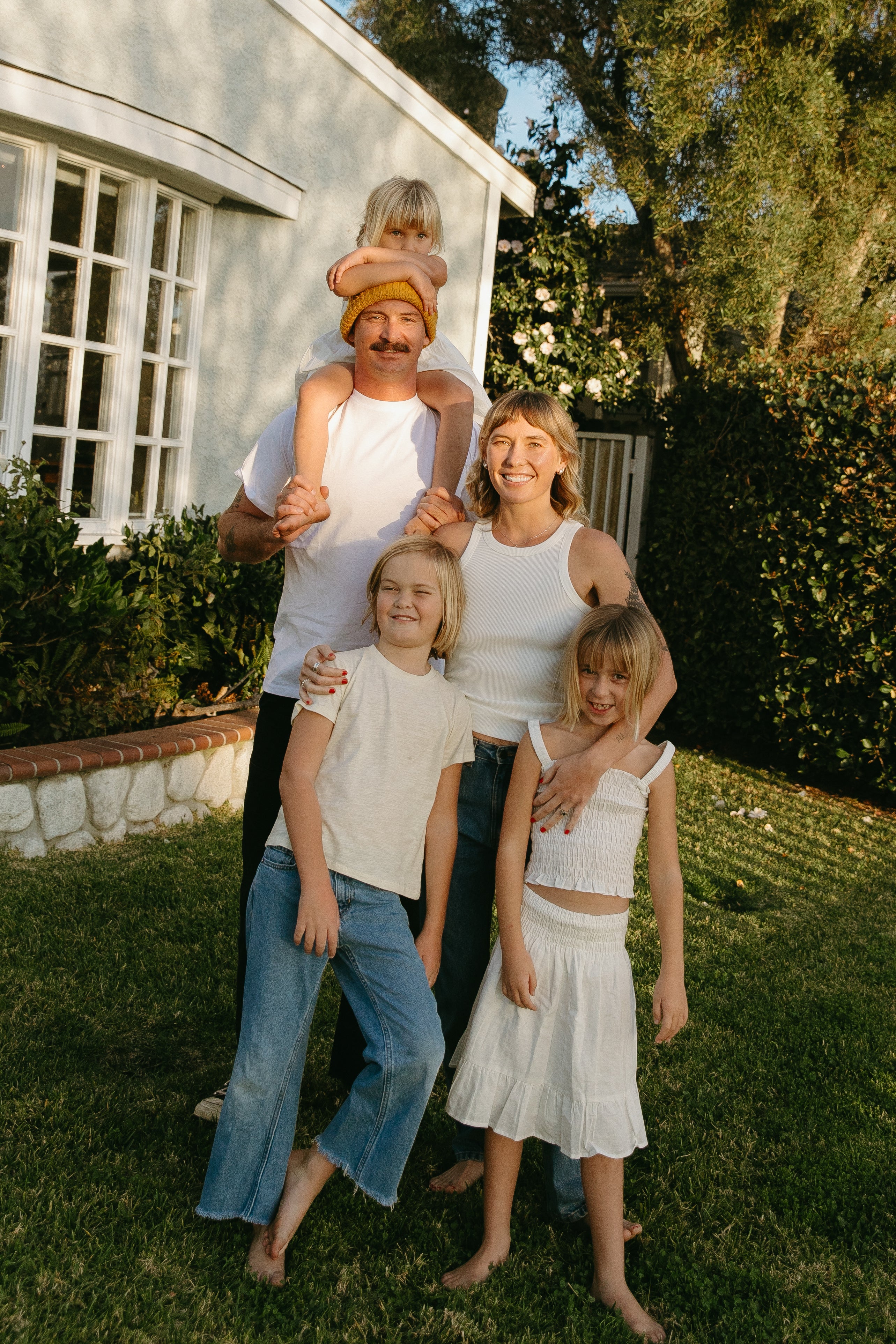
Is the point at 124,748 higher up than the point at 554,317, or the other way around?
the point at 554,317

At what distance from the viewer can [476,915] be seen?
258 centimetres

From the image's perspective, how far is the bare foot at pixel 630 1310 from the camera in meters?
2.21

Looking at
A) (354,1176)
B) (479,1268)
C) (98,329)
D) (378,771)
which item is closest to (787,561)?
(98,329)

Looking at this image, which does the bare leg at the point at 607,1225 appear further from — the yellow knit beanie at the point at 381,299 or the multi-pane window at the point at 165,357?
the multi-pane window at the point at 165,357

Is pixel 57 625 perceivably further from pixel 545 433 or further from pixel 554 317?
pixel 554 317

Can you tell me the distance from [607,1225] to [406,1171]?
0.63 m

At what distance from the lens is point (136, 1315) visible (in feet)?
6.82

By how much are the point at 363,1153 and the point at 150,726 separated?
364cm

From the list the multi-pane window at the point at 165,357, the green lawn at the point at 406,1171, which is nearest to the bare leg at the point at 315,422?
the green lawn at the point at 406,1171

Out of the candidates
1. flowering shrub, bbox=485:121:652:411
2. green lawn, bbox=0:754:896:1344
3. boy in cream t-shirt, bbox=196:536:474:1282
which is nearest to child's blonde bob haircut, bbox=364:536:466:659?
boy in cream t-shirt, bbox=196:536:474:1282

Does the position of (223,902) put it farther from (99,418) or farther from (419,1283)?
(99,418)

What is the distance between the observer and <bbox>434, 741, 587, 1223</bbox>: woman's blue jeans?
2.46m

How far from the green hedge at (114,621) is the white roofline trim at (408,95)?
2896 mm

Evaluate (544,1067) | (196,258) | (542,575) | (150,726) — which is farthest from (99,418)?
(544,1067)
